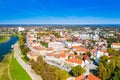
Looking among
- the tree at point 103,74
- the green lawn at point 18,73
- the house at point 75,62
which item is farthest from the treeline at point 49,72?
the house at point 75,62

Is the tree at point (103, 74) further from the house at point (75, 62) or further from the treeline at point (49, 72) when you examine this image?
the house at point (75, 62)

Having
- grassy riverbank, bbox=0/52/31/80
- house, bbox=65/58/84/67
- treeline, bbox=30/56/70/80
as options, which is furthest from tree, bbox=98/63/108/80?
grassy riverbank, bbox=0/52/31/80

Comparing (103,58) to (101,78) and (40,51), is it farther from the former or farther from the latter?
(40,51)

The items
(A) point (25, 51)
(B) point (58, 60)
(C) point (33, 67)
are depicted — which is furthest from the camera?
(A) point (25, 51)

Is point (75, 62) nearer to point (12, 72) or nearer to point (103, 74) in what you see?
point (103, 74)

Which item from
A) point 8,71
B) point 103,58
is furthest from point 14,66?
point 103,58

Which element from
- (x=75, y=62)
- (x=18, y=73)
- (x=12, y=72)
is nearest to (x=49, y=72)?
(x=18, y=73)

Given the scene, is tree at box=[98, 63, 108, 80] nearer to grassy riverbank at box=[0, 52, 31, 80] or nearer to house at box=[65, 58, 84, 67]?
house at box=[65, 58, 84, 67]

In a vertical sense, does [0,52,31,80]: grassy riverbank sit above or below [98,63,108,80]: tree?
below

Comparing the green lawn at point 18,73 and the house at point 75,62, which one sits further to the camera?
the house at point 75,62

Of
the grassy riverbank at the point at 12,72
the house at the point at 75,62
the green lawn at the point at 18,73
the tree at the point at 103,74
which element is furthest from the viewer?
A: the house at the point at 75,62

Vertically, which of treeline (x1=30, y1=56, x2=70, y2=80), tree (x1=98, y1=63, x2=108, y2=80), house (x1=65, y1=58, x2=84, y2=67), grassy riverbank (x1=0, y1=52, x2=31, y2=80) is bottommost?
grassy riverbank (x1=0, y1=52, x2=31, y2=80)
